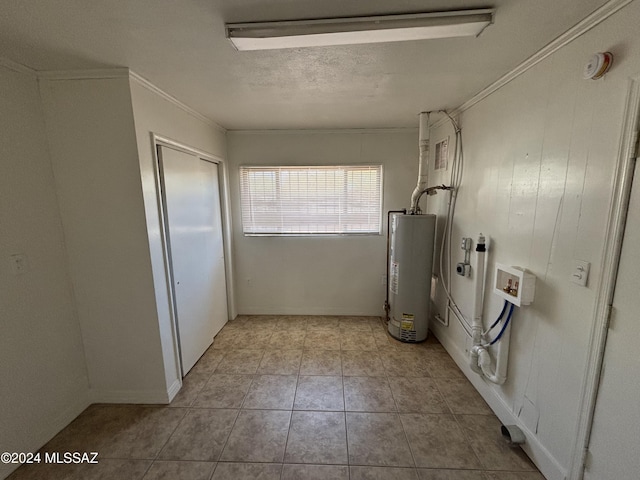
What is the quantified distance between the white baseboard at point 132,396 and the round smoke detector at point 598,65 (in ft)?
10.6

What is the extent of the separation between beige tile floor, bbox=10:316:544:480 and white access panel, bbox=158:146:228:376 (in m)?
0.33

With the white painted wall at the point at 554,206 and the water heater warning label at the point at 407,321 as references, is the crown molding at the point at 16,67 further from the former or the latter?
the water heater warning label at the point at 407,321

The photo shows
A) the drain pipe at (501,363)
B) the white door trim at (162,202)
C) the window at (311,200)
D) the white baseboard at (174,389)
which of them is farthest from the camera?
the window at (311,200)

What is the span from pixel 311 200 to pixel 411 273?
1.50m

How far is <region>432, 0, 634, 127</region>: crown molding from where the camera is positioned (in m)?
1.10

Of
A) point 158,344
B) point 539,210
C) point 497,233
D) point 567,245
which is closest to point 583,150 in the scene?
Result: point 539,210

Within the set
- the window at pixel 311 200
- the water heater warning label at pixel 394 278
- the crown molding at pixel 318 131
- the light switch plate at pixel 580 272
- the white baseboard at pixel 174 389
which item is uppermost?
the crown molding at pixel 318 131

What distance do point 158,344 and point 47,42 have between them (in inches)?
76.1

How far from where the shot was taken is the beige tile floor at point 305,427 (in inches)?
59.8

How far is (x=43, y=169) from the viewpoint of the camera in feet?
5.58

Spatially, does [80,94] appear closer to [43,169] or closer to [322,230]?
[43,169]

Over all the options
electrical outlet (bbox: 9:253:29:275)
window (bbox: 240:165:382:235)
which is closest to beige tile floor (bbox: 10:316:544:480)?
electrical outlet (bbox: 9:253:29:275)

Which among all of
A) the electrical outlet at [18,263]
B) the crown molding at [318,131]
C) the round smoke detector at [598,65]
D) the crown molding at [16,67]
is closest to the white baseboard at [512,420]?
the round smoke detector at [598,65]

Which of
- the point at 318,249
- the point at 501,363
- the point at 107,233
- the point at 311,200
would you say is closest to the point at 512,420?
the point at 501,363
